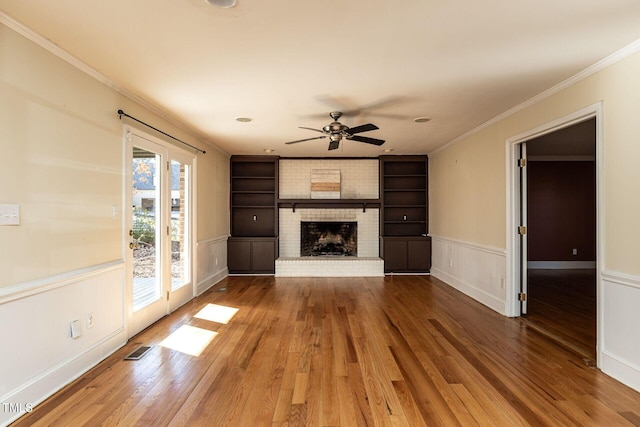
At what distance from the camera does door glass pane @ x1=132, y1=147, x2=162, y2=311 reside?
11.7ft

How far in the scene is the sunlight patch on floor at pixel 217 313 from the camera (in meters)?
4.06

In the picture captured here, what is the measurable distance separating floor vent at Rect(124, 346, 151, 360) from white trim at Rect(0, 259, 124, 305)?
0.78m

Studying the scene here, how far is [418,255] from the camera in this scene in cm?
701

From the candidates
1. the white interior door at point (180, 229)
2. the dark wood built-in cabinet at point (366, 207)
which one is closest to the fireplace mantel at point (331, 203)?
the dark wood built-in cabinet at point (366, 207)

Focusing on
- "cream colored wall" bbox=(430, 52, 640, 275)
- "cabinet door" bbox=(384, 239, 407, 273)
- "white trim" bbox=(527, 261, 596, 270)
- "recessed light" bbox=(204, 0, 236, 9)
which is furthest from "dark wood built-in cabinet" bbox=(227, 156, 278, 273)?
"white trim" bbox=(527, 261, 596, 270)

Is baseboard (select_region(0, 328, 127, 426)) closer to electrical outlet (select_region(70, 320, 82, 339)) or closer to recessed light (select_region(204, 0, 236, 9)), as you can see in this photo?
electrical outlet (select_region(70, 320, 82, 339))

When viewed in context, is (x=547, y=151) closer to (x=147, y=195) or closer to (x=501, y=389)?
(x=501, y=389)

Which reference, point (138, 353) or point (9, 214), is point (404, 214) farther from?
point (9, 214)

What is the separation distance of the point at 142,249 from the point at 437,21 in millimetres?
3490

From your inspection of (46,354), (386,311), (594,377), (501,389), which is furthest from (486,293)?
(46,354)

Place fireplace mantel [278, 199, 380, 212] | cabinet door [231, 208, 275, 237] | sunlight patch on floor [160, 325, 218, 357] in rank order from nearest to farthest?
sunlight patch on floor [160, 325, 218, 357] → fireplace mantel [278, 199, 380, 212] → cabinet door [231, 208, 275, 237]

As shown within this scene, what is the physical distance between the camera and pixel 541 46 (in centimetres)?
248

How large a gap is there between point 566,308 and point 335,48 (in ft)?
14.7

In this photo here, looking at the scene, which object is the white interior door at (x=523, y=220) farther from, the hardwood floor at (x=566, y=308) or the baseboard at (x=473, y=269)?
the hardwood floor at (x=566, y=308)
